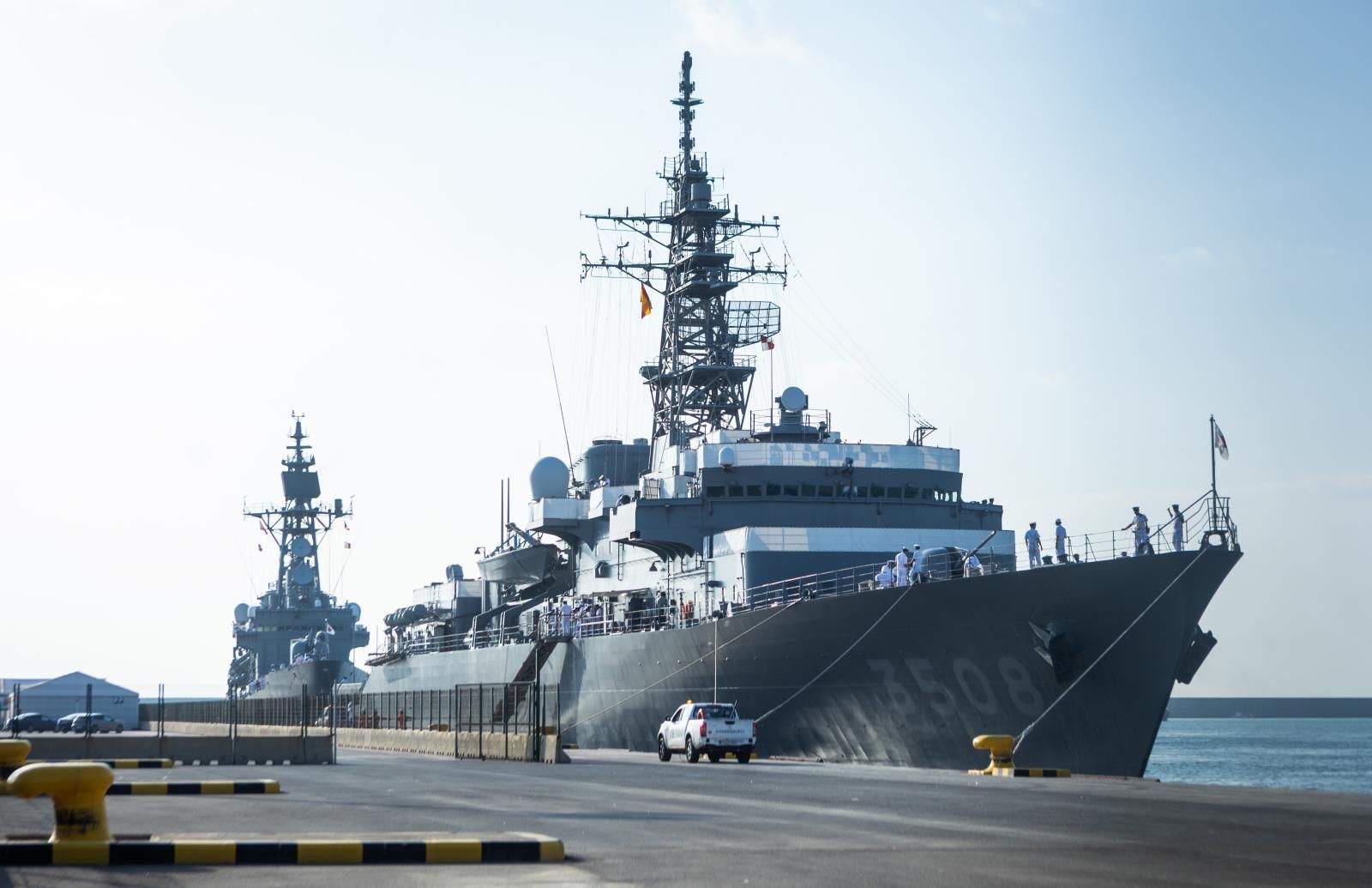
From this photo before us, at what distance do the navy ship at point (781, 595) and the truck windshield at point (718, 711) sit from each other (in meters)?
1.23

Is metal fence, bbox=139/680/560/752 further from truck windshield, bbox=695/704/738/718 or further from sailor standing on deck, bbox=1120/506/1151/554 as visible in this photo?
sailor standing on deck, bbox=1120/506/1151/554

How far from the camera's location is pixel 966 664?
24.9m

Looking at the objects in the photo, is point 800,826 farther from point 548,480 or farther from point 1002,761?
point 548,480

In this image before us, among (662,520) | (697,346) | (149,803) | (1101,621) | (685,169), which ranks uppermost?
(685,169)

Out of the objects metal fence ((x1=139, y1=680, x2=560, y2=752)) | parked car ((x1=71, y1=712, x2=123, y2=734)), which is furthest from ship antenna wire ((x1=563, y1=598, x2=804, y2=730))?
parked car ((x1=71, y1=712, x2=123, y2=734))

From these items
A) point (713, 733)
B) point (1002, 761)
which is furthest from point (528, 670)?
point (1002, 761)

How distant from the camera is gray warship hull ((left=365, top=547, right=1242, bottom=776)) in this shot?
76.7 feet

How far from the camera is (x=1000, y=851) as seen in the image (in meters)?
11.4

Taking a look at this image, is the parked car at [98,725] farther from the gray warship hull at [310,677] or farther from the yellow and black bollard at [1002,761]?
the yellow and black bollard at [1002,761]

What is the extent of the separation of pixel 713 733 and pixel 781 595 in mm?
3728

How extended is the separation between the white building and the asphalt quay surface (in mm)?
74502

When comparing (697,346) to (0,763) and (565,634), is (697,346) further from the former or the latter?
(0,763)

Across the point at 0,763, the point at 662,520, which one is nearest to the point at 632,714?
the point at 662,520

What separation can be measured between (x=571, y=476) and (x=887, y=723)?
19850 mm
